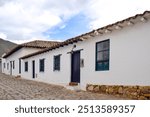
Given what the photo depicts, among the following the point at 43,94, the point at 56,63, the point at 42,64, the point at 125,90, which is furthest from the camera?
the point at 42,64

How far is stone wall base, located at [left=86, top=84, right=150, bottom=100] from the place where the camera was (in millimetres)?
9345

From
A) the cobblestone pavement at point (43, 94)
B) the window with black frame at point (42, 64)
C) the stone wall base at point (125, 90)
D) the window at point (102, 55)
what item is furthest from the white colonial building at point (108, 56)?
the window with black frame at point (42, 64)

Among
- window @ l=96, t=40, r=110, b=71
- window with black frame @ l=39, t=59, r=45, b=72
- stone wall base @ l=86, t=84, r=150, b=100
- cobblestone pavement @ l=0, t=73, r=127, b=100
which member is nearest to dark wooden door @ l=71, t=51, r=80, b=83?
cobblestone pavement @ l=0, t=73, r=127, b=100

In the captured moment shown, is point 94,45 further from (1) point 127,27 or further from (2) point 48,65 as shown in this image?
(2) point 48,65

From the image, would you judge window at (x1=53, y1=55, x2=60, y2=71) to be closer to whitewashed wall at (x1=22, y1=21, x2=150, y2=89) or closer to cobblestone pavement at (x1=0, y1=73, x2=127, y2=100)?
whitewashed wall at (x1=22, y1=21, x2=150, y2=89)

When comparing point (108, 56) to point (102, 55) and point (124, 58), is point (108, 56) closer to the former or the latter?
point (102, 55)

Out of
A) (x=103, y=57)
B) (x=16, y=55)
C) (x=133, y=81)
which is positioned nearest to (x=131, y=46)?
(x=133, y=81)

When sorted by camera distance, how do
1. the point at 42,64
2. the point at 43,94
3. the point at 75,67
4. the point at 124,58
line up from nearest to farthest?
the point at 124,58 → the point at 43,94 → the point at 75,67 → the point at 42,64

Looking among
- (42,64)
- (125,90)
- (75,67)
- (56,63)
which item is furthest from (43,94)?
(42,64)

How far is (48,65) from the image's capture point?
1922cm

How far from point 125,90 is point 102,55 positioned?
2.36 metres

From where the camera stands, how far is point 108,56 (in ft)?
38.4

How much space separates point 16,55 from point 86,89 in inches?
833

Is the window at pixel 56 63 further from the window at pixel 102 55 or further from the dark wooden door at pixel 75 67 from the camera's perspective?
the window at pixel 102 55
